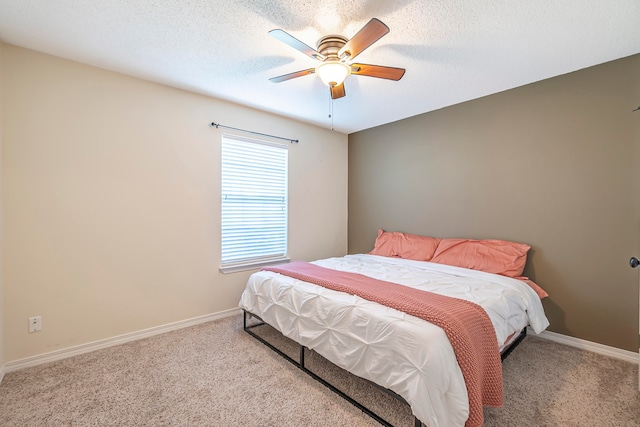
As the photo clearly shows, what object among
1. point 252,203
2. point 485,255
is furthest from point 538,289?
point 252,203

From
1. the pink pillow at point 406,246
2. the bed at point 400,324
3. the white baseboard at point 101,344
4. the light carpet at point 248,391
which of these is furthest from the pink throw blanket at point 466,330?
the white baseboard at point 101,344

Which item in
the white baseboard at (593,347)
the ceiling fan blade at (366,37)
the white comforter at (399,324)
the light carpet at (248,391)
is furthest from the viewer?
the white baseboard at (593,347)

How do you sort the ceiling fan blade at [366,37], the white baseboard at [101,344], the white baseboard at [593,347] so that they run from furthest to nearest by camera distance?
the white baseboard at [593,347]
the white baseboard at [101,344]
the ceiling fan blade at [366,37]

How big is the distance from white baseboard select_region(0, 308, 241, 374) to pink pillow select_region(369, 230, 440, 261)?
2.14m

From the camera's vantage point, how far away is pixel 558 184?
8.78ft

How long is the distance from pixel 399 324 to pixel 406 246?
2097 millimetres

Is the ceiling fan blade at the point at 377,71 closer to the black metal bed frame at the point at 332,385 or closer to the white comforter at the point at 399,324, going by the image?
the white comforter at the point at 399,324

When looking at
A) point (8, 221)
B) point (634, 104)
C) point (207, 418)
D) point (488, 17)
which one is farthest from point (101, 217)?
point (634, 104)

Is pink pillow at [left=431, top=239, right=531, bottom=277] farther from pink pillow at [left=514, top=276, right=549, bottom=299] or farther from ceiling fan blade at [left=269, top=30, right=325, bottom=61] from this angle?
ceiling fan blade at [left=269, top=30, right=325, bottom=61]

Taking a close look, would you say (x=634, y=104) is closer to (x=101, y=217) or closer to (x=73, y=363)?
(x=101, y=217)

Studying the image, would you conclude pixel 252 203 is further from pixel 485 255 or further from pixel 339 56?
pixel 485 255

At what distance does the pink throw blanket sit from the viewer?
4.72 ft

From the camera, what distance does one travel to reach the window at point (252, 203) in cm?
333

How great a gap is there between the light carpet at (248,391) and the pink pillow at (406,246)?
4.08 feet
